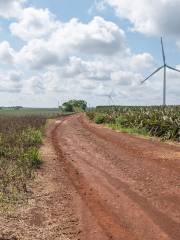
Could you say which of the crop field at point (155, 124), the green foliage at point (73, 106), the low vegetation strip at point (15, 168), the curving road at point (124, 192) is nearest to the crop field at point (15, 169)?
the low vegetation strip at point (15, 168)

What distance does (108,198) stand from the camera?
988cm

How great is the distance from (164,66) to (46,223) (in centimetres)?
3852

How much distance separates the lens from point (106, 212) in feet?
28.4

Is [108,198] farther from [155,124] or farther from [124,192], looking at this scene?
[155,124]

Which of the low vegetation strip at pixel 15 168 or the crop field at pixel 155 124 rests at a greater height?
the crop field at pixel 155 124

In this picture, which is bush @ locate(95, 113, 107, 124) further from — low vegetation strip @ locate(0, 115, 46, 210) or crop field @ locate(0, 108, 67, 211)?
crop field @ locate(0, 108, 67, 211)

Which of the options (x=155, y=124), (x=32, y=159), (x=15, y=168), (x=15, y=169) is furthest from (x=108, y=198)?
(x=155, y=124)

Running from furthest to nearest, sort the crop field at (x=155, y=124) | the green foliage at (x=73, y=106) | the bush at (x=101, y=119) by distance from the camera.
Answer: the green foliage at (x=73, y=106) → the bush at (x=101, y=119) → the crop field at (x=155, y=124)

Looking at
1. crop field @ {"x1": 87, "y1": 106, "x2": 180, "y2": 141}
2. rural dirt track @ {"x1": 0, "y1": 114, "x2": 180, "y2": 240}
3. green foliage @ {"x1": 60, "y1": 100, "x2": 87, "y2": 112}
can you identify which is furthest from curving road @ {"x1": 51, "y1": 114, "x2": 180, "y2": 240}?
green foliage @ {"x1": 60, "y1": 100, "x2": 87, "y2": 112}

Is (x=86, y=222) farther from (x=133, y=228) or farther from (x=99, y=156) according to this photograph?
(x=99, y=156)

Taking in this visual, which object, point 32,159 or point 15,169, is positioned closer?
point 15,169

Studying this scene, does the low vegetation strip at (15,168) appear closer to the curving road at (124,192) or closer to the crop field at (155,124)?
the curving road at (124,192)

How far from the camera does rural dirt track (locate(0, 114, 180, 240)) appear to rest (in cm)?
760

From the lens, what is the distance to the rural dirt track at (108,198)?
24.9 feet
